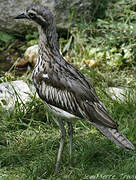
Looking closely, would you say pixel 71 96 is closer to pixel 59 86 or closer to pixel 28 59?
pixel 59 86

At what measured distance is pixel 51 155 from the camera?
470cm

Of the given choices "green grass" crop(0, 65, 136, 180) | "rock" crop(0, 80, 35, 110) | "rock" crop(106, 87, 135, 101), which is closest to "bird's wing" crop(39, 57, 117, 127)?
"green grass" crop(0, 65, 136, 180)

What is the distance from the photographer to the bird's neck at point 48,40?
4.34 m

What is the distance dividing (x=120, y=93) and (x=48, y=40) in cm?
160

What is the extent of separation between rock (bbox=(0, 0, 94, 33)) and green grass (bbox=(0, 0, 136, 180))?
0.75ft

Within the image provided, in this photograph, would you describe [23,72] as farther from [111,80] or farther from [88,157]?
[88,157]

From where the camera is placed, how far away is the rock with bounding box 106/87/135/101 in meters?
5.59

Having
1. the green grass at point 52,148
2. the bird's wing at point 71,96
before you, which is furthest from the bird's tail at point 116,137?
the green grass at point 52,148

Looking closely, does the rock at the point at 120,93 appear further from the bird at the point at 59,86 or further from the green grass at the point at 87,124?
the bird at the point at 59,86

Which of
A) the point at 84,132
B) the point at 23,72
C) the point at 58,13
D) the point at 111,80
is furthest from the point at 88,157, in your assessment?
the point at 58,13

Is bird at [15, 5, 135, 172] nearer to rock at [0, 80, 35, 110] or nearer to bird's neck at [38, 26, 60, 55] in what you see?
bird's neck at [38, 26, 60, 55]

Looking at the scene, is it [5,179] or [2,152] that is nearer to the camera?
[5,179]

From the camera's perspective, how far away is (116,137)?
13.3ft

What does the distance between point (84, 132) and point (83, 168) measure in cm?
81
